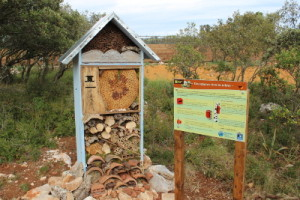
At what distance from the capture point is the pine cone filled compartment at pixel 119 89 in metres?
4.47

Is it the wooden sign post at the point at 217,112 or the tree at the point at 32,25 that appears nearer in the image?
the wooden sign post at the point at 217,112

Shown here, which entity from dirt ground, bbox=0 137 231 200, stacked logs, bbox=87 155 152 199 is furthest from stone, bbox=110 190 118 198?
dirt ground, bbox=0 137 231 200

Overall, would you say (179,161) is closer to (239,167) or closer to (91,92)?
(239,167)

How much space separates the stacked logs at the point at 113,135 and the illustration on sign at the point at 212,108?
1529mm

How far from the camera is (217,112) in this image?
3041 millimetres

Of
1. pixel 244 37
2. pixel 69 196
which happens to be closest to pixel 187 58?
pixel 244 37

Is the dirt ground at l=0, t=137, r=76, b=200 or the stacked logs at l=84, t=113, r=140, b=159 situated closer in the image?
the dirt ground at l=0, t=137, r=76, b=200

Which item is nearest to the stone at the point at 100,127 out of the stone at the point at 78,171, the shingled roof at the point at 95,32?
the stone at the point at 78,171

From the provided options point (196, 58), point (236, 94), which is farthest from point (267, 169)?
point (196, 58)

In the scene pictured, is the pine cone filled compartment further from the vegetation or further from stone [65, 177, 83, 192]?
the vegetation

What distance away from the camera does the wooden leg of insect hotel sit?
300 cm

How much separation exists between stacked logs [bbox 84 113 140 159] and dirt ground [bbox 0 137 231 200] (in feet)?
3.20

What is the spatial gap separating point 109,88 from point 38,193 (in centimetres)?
201

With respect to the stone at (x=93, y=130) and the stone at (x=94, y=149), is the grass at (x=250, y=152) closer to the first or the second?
the stone at (x=94, y=149)
